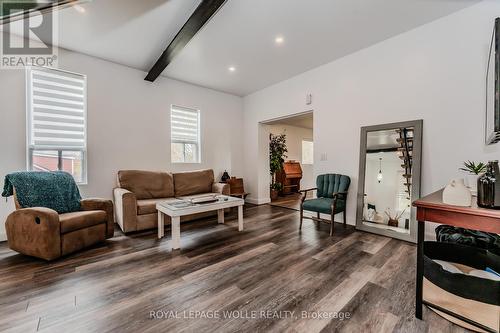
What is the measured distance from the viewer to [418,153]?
2789 millimetres

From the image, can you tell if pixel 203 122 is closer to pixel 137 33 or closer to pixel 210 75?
pixel 210 75

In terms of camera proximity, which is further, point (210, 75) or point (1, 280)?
point (210, 75)

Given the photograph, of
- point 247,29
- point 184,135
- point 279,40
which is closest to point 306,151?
point 184,135

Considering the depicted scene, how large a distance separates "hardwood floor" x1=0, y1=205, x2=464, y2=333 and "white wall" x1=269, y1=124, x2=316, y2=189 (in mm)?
4542

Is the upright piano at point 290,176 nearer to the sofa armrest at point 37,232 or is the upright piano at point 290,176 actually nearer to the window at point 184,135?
the window at point 184,135

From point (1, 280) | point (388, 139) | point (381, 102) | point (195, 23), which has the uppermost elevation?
point (195, 23)

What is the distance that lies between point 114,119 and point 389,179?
15.3 ft

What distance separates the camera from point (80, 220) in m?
2.46

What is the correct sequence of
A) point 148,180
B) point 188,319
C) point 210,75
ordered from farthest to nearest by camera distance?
point 210,75 → point 148,180 → point 188,319

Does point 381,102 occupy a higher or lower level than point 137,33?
lower

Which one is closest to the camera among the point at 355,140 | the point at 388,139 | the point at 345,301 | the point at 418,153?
the point at 345,301

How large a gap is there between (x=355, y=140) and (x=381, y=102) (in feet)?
2.17

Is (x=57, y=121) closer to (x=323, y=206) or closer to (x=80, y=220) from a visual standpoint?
(x=80, y=220)

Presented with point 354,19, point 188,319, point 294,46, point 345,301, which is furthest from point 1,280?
point 354,19
